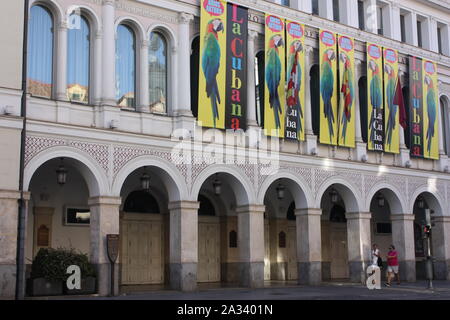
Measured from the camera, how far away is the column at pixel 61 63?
21.8 metres

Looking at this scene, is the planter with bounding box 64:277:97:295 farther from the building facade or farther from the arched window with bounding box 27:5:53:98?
the arched window with bounding box 27:5:53:98

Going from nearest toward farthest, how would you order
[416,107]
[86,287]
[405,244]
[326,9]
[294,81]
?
[86,287], [294,81], [326,9], [405,244], [416,107]

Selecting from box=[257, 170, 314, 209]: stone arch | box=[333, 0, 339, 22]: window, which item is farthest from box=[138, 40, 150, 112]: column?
box=[333, 0, 339, 22]: window

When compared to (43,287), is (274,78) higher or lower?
higher

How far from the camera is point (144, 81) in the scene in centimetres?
2381

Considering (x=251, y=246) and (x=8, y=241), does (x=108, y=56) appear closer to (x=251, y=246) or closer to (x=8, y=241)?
(x=8, y=241)

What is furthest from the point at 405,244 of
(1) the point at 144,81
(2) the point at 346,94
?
(1) the point at 144,81

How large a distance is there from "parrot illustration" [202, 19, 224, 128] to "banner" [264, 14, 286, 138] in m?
2.40

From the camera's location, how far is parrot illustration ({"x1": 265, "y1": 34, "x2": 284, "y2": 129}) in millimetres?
26719

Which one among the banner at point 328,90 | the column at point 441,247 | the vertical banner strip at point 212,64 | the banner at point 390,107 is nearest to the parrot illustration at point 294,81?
the banner at point 328,90

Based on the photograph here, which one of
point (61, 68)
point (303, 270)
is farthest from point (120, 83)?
point (303, 270)

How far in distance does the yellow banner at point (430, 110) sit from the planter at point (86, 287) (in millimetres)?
18558

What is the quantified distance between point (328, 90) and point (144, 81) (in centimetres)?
890

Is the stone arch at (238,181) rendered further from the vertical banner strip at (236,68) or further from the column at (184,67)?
the column at (184,67)
